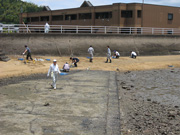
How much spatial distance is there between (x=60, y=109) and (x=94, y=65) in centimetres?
1416

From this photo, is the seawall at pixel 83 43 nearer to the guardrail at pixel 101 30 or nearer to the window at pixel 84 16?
the guardrail at pixel 101 30

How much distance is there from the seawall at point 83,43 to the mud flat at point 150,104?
9.45 metres

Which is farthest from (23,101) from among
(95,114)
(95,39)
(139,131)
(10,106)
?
(95,39)

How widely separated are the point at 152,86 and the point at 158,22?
24.4 m

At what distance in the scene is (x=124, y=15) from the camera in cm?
3784

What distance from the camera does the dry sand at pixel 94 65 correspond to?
2011cm

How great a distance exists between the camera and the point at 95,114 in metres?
9.54

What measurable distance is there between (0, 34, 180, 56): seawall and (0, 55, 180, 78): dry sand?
130 cm

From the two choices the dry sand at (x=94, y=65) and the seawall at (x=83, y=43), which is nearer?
the dry sand at (x=94, y=65)

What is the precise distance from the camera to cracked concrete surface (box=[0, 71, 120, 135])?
802 centimetres

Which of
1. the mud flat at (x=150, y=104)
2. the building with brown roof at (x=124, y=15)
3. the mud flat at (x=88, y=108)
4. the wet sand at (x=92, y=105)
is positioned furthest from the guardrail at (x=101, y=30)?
the mud flat at (x=88, y=108)

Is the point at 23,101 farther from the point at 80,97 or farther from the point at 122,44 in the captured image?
the point at 122,44

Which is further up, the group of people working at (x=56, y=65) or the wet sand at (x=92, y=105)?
the group of people working at (x=56, y=65)

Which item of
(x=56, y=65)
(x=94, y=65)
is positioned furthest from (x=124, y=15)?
(x=56, y=65)
